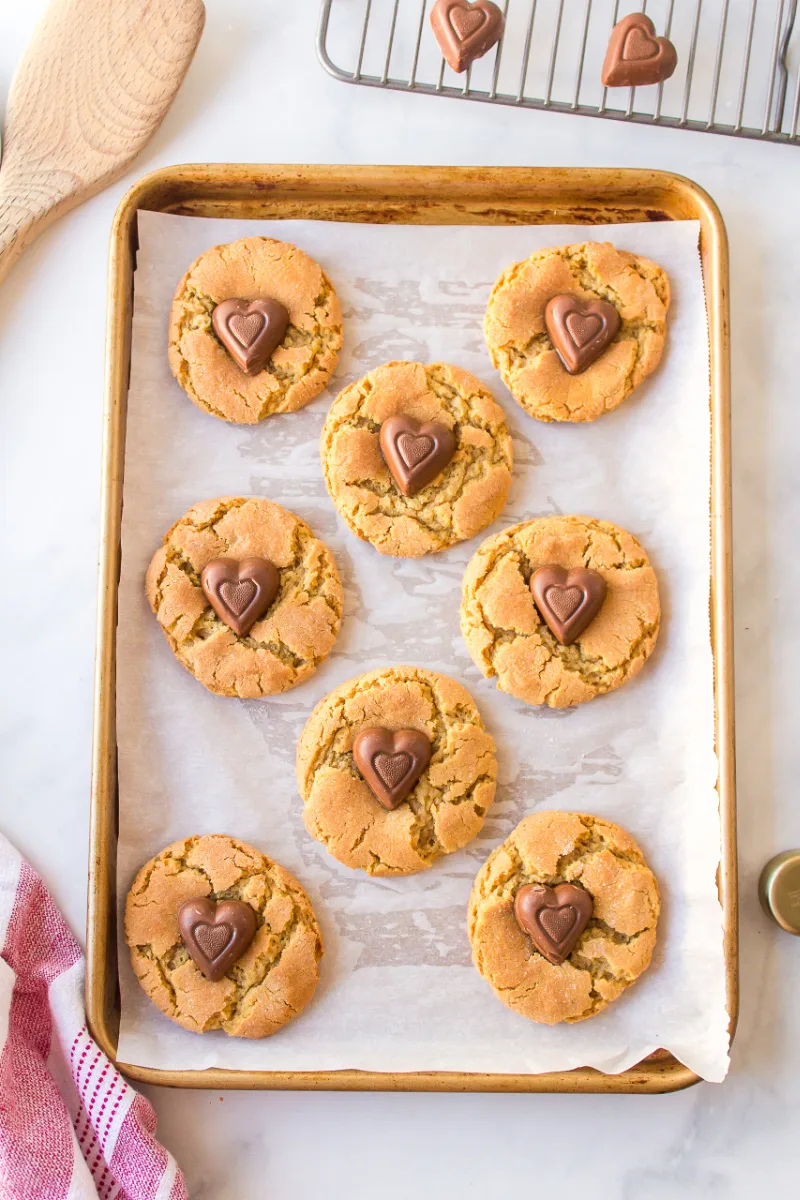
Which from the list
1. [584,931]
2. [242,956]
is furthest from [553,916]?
[242,956]

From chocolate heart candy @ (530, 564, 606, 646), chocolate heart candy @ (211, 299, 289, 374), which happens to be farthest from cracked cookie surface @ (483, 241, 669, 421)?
chocolate heart candy @ (211, 299, 289, 374)

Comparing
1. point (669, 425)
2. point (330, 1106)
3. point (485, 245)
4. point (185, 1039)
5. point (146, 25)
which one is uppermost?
point (146, 25)

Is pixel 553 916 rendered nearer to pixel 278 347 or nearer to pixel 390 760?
pixel 390 760

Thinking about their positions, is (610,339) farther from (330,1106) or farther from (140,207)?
(330,1106)

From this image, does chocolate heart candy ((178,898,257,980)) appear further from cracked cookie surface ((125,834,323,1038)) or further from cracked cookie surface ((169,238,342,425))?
cracked cookie surface ((169,238,342,425))

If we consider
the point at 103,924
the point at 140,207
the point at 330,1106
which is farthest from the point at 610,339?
the point at 330,1106

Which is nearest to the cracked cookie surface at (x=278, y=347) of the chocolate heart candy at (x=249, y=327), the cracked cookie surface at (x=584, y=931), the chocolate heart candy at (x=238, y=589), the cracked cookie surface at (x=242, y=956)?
the chocolate heart candy at (x=249, y=327)
